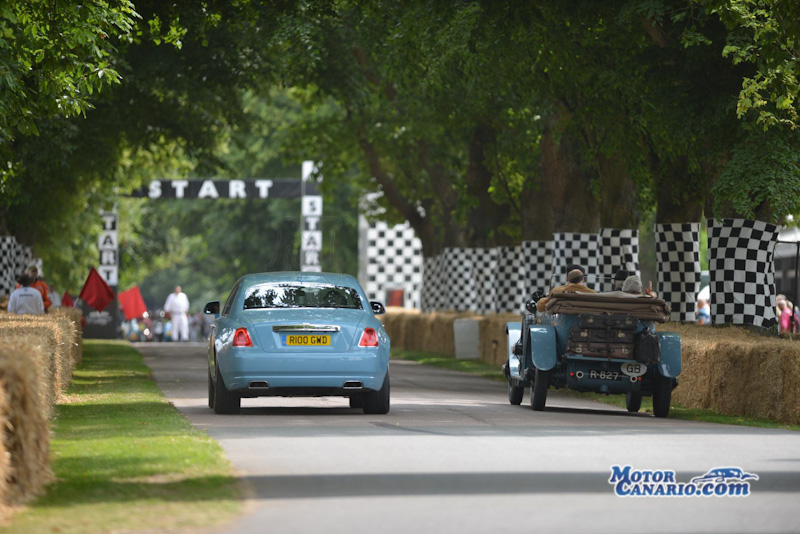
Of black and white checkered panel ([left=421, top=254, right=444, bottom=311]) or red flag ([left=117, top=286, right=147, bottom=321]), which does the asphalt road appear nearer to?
black and white checkered panel ([left=421, top=254, right=444, bottom=311])

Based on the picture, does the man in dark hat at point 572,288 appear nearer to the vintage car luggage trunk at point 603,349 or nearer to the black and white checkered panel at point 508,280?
the vintage car luggage trunk at point 603,349

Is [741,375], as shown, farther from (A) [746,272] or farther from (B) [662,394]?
(A) [746,272]

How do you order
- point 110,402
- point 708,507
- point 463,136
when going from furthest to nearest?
point 463,136, point 110,402, point 708,507

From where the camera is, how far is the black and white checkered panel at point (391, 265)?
68875 millimetres

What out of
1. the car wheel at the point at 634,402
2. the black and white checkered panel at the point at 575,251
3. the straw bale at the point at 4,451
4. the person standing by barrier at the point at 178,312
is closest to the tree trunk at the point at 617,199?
the black and white checkered panel at the point at 575,251

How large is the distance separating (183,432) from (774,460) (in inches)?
205

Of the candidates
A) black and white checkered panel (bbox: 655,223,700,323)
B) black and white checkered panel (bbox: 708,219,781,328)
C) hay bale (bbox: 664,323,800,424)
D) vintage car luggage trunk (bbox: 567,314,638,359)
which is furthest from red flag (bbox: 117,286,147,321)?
vintage car luggage trunk (bbox: 567,314,638,359)

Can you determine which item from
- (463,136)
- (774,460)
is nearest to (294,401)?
(774,460)

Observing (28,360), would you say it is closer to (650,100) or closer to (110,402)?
(110,402)

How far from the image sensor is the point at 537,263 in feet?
120

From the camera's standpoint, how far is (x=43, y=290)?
31.0 metres

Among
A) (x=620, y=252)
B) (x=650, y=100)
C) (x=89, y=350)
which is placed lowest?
(x=89, y=350)

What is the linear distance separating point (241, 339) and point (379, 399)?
170 centimetres

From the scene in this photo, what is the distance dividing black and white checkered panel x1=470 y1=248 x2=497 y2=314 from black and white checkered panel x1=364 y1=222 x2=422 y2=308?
21962 millimetres
